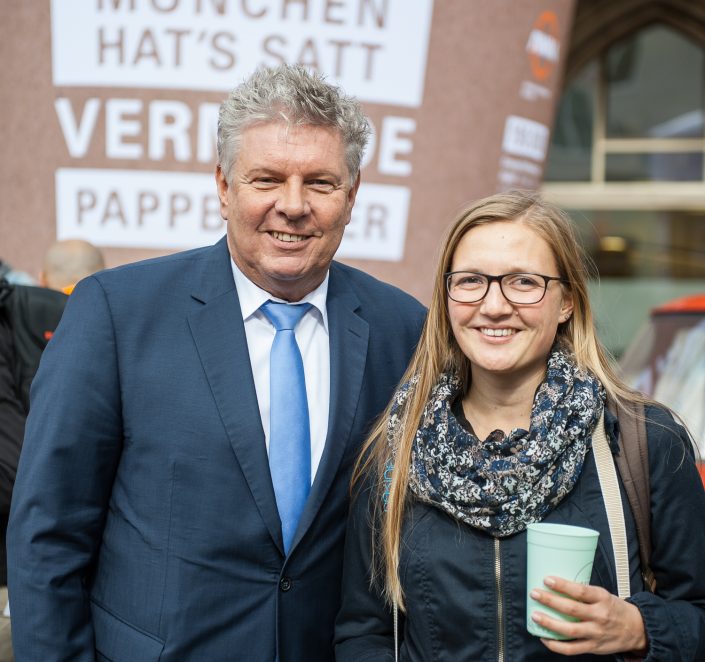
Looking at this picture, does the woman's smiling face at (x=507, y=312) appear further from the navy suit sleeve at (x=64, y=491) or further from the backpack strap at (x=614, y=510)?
the navy suit sleeve at (x=64, y=491)

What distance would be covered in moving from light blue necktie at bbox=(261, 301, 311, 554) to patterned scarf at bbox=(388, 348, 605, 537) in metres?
0.32

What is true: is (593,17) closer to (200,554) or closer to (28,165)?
(28,165)

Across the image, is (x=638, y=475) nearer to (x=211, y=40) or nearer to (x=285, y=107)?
(x=285, y=107)

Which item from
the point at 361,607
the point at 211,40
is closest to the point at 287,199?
the point at 361,607

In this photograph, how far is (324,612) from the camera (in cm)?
240

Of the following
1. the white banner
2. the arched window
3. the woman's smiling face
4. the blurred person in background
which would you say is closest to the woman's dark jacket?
the woman's smiling face

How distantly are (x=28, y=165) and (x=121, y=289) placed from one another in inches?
177

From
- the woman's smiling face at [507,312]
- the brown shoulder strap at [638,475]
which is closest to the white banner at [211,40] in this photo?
the woman's smiling face at [507,312]

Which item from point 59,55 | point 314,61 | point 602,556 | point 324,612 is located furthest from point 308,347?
point 59,55

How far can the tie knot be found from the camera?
2.46m

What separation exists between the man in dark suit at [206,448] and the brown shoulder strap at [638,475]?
69 cm

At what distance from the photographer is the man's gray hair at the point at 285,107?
7.62 feet

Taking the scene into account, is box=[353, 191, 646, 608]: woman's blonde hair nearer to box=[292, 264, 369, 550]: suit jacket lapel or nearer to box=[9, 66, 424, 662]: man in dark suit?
box=[292, 264, 369, 550]: suit jacket lapel

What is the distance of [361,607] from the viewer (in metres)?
2.25
